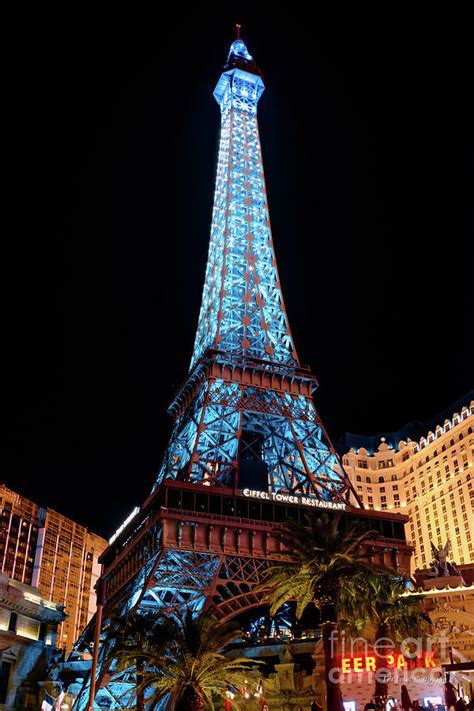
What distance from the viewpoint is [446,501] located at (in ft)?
407

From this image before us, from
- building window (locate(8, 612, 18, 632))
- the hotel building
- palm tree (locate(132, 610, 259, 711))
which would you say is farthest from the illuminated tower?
the hotel building

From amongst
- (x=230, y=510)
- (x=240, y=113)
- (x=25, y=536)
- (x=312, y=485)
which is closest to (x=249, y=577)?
(x=230, y=510)

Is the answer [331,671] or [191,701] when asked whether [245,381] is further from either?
[331,671]

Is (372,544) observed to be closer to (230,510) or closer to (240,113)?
(230,510)

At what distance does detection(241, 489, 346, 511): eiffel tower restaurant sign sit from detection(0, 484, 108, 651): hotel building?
84.0 m

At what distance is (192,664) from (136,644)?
5.61 meters

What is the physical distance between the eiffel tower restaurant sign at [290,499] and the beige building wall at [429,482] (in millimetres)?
58269

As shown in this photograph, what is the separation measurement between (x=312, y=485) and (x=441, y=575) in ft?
58.3

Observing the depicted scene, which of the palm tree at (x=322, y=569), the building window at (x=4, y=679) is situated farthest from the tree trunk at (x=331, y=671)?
the building window at (x=4, y=679)

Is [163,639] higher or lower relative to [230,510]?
lower

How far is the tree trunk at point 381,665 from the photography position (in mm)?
33928

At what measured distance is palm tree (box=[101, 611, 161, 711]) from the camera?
40.8 metres

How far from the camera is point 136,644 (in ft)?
140

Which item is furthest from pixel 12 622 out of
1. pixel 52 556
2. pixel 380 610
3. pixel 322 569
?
pixel 52 556
